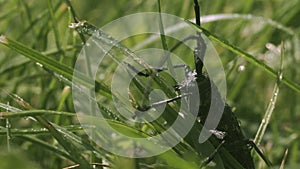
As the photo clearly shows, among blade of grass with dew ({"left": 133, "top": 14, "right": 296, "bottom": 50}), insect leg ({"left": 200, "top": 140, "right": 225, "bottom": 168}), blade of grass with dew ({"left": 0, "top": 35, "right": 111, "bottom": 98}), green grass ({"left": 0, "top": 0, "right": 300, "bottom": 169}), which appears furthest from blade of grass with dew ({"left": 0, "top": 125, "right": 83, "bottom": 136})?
blade of grass with dew ({"left": 133, "top": 14, "right": 296, "bottom": 50})

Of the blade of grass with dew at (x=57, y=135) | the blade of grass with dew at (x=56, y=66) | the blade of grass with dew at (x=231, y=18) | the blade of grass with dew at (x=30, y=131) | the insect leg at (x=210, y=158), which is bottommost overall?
the insect leg at (x=210, y=158)

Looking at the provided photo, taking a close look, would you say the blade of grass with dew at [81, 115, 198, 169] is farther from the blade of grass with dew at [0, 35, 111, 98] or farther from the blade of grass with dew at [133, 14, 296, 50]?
the blade of grass with dew at [133, 14, 296, 50]

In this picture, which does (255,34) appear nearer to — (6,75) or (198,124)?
(6,75)

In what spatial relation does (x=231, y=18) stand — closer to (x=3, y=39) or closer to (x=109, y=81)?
(x=109, y=81)

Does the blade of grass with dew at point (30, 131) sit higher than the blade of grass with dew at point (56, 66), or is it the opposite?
the blade of grass with dew at point (56, 66)

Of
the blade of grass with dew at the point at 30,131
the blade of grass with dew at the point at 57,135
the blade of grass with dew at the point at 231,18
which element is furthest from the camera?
the blade of grass with dew at the point at 231,18

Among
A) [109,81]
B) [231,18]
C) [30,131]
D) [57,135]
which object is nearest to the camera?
[57,135]

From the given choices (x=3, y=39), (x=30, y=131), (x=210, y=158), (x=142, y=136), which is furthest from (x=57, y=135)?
(x=210, y=158)

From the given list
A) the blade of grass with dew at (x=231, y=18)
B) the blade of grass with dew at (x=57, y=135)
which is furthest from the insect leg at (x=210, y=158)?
the blade of grass with dew at (x=231, y=18)

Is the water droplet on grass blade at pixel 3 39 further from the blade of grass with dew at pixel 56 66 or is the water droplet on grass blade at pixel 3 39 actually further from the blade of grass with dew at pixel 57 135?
the blade of grass with dew at pixel 57 135
